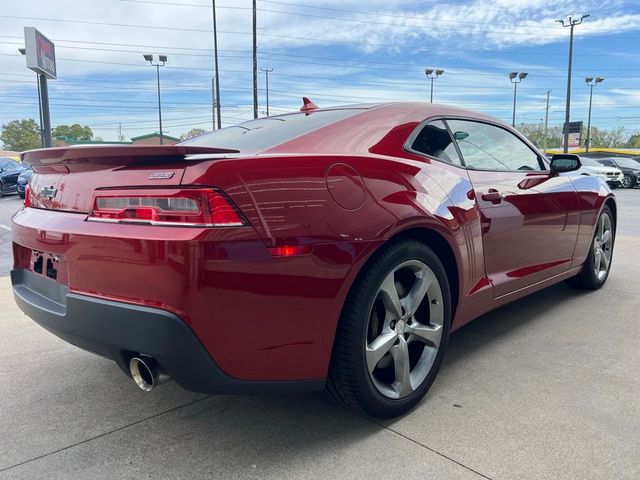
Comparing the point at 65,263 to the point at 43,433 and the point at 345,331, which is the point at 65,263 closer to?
the point at 43,433

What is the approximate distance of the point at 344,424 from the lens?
2367mm

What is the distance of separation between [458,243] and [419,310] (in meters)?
0.40

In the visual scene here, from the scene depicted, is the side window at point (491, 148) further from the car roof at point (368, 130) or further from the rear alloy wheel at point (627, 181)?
the rear alloy wheel at point (627, 181)

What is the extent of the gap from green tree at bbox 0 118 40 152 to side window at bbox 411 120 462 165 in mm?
100833

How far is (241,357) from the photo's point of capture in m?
1.89

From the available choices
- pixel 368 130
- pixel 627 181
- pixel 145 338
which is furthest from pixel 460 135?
pixel 627 181

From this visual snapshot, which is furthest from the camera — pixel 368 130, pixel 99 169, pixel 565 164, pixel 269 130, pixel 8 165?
pixel 8 165

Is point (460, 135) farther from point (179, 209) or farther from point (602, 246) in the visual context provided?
point (602, 246)

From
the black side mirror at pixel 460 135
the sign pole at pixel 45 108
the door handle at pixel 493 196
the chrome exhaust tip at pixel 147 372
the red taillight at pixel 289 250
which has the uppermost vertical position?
the sign pole at pixel 45 108

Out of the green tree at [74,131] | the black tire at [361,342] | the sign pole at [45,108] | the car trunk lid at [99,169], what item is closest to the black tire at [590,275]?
the black tire at [361,342]

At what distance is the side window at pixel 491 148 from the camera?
10.0ft

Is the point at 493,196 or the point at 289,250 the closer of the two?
the point at 289,250

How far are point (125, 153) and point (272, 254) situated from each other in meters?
0.67

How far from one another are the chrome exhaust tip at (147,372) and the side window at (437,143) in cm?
158
